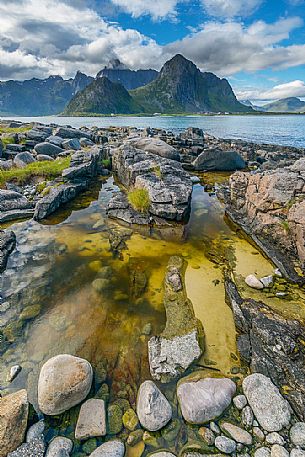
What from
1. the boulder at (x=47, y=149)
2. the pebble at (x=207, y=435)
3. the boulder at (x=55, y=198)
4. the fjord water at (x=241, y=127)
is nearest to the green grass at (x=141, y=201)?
the boulder at (x=55, y=198)

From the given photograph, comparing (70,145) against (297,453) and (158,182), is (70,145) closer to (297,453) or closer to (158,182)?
(158,182)

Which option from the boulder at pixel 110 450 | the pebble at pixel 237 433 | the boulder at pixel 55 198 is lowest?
the pebble at pixel 237 433

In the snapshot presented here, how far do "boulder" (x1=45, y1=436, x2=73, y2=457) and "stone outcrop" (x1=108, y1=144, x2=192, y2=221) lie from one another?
350 inches

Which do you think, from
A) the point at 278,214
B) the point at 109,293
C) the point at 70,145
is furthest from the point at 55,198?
the point at 70,145

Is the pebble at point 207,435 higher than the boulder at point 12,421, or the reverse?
the boulder at point 12,421

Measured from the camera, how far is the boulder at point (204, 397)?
4.09m

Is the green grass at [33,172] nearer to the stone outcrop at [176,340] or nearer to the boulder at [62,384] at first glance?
the stone outcrop at [176,340]

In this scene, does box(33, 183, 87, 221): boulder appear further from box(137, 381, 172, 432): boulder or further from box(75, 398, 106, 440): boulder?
box(137, 381, 172, 432): boulder

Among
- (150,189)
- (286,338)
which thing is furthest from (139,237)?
(286,338)

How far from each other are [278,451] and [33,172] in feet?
57.2

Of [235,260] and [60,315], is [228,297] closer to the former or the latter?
[235,260]

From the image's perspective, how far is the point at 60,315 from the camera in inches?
244

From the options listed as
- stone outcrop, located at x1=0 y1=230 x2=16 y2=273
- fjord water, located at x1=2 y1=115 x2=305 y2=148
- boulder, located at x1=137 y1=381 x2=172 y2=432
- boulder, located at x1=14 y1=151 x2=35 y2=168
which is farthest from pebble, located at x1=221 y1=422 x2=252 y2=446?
fjord water, located at x1=2 y1=115 x2=305 y2=148

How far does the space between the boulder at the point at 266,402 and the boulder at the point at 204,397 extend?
1.00ft
